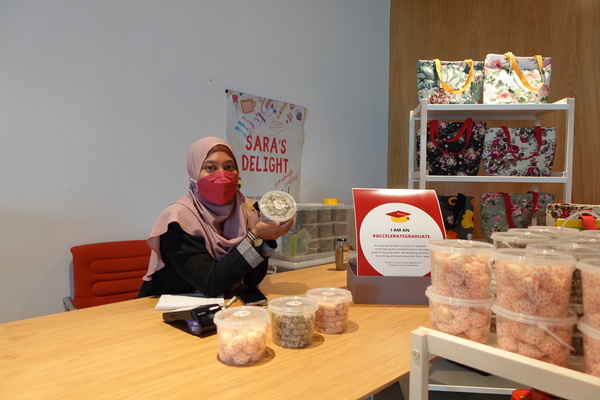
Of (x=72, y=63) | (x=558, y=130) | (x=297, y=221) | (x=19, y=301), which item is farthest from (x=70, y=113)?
(x=558, y=130)

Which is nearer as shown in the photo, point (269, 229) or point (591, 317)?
point (591, 317)

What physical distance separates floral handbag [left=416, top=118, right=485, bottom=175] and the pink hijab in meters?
1.29

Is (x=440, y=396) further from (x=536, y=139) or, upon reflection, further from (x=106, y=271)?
(x=106, y=271)

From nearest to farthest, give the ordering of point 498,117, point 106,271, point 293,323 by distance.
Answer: point 293,323 → point 106,271 → point 498,117

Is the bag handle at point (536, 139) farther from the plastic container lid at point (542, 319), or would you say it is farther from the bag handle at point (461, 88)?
the plastic container lid at point (542, 319)

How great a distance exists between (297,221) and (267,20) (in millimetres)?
1517

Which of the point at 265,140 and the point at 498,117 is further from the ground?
the point at 498,117

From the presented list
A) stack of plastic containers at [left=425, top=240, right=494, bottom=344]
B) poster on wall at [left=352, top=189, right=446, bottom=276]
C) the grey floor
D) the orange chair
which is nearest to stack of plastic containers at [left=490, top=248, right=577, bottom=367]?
stack of plastic containers at [left=425, top=240, right=494, bottom=344]

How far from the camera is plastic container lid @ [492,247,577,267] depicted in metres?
0.74

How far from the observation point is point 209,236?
65.6 inches

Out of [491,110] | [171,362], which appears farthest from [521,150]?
[171,362]

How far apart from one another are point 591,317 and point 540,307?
7 cm

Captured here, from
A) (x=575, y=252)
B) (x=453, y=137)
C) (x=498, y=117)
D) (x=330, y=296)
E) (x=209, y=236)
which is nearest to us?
(x=575, y=252)

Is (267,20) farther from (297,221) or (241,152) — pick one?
(297,221)
